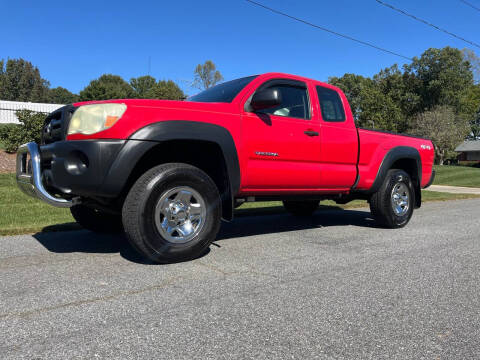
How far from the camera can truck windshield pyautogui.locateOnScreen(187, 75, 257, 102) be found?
4.64 metres

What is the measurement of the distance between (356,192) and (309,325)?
150 inches

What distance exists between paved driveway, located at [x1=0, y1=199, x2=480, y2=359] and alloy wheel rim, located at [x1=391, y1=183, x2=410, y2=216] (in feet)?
4.21

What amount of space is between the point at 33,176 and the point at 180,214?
1407 millimetres

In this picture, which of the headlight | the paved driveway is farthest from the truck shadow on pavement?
the headlight

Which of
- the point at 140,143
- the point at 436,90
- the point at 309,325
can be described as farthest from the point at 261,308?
the point at 436,90

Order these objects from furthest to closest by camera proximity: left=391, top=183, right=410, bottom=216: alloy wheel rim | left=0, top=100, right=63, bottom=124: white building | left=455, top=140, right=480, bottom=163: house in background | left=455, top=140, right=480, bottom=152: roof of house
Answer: left=455, top=140, right=480, bottom=163: house in background
left=455, top=140, right=480, bottom=152: roof of house
left=0, top=100, right=63, bottom=124: white building
left=391, top=183, right=410, bottom=216: alloy wheel rim

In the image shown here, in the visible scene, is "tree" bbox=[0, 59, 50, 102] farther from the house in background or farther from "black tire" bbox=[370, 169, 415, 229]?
"black tire" bbox=[370, 169, 415, 229]

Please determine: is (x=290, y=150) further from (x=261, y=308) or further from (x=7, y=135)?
(x=7, y=135)

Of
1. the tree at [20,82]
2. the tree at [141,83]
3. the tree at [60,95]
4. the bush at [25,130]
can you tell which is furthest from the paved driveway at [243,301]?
the tree at [60,95]

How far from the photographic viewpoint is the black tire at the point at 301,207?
739cm

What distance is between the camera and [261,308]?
2676mm

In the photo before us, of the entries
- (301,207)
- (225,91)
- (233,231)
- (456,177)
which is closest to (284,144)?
(225,91)

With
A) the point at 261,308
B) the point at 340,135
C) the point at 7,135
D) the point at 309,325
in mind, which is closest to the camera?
the point at 309,325

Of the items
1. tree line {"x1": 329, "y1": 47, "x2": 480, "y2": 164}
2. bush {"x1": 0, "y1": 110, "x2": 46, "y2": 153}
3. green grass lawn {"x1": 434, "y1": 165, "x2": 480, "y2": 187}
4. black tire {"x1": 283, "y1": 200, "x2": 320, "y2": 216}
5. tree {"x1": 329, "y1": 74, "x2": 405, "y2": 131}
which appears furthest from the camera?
tree line {"x1": 329, "y1": 47, "x2": 480, "y2": 164}
